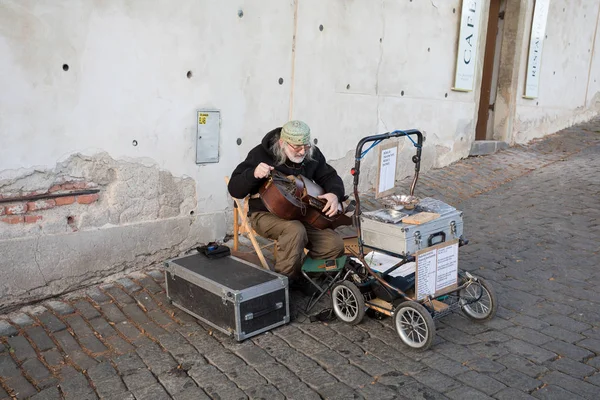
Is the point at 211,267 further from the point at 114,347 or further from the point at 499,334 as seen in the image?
the point at 499,334

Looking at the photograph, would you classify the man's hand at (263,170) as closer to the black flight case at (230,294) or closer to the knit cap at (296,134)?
the knit cap at (296,134)

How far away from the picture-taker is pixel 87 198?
15.1ft

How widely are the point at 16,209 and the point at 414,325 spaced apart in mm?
3045

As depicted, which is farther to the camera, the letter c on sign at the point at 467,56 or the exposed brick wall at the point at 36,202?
the letter c on sign at the point at 467,56

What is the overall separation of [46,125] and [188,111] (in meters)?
1.30

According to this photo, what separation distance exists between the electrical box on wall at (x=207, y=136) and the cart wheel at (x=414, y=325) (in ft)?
8.16

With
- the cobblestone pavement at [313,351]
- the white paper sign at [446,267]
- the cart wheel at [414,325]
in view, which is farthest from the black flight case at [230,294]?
the white paper sign at [446,267]

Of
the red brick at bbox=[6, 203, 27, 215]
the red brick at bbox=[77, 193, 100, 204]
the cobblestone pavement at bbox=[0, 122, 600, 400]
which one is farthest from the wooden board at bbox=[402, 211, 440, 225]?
the red brick at bbox=[6, 203, 27, 215]

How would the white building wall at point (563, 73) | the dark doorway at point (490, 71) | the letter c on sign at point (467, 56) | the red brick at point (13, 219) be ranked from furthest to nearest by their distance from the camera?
1. the white building wall at point (563, 73)
2. the dark doorway at point (490, 71)
3. the letter c on sign at point (467, 56)
4. the red brick at point (13, 219)

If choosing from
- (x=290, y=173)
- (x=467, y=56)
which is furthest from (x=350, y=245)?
(x=467, y=56)

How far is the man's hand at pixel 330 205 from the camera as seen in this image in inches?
172

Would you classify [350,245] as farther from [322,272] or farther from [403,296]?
[403,296]

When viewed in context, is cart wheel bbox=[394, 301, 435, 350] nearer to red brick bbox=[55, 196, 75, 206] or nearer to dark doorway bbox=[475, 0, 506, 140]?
red brick bbox=[55, 196, 75, 206]

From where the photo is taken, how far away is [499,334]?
3.98 m
